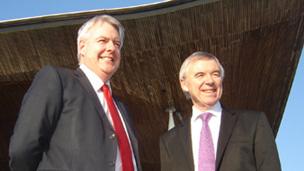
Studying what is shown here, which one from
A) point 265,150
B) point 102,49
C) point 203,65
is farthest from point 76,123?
point 265,150

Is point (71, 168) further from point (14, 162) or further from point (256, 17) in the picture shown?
point (256, 17)

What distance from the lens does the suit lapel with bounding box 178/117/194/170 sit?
114 inches

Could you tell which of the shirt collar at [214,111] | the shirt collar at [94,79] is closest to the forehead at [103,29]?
the shirt collar at [94,79]

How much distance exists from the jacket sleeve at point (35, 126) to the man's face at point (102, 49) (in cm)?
27

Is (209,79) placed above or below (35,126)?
above

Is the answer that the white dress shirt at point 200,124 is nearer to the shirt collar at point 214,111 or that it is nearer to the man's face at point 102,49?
the shirt collar at point 214,111

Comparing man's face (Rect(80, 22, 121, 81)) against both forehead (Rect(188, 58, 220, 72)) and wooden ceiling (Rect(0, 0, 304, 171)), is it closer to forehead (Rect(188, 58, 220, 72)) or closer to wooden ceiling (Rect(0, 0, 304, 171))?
forehead (Rect(188, 58, 220, 72))

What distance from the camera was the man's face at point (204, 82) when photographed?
9.63 ft

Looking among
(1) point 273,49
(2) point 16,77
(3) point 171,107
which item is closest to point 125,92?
(3) point 171,107

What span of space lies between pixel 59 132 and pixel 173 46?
986 centimetres

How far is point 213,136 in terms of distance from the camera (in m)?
2.92

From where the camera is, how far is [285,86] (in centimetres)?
1511

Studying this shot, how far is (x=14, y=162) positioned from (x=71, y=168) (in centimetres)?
29

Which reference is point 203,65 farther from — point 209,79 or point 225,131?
point 225,131
